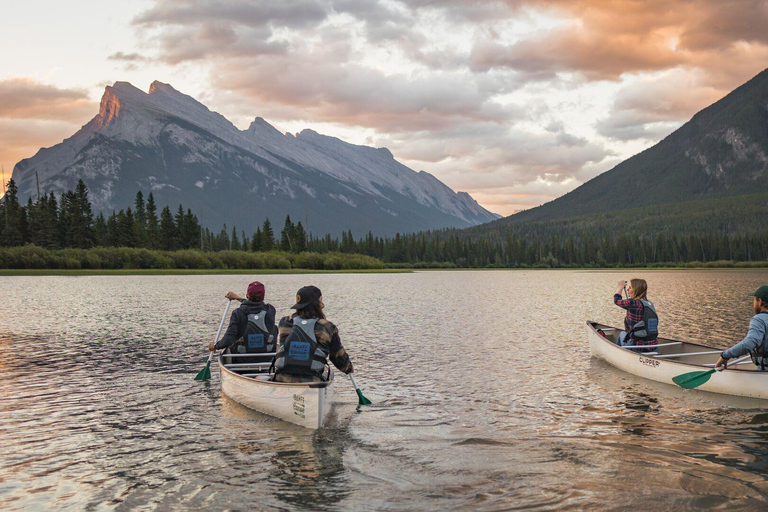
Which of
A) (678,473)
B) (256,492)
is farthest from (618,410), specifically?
(256,492)

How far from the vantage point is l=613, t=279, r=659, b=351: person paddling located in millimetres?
23812

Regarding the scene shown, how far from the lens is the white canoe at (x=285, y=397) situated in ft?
50.8

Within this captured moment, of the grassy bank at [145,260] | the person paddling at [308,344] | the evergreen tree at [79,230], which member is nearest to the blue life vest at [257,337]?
the person paddling at [308,344]

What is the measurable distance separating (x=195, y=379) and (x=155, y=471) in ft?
34.1

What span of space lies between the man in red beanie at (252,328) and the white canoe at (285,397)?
1.38 meters

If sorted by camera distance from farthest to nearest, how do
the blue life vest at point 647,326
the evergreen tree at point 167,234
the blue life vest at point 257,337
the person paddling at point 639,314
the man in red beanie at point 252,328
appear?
the evergreen tree at point 167,234
the blue life vest at point 647,326
the person paddling at point 639,314
the blue life vest at point 257,337
the man in red beanie at point 252,328

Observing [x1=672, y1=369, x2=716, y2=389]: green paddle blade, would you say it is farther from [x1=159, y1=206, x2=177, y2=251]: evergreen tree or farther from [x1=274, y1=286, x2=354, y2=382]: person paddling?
[x1=159, y1=206, x2=177, y2=251]: evergreen tree

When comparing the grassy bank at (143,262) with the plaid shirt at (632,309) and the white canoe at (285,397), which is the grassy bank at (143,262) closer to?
the white canoe at (285,397)

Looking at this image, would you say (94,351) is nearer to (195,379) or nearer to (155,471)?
(195,379)

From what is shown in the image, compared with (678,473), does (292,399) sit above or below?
above

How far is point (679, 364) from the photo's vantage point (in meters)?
21.4

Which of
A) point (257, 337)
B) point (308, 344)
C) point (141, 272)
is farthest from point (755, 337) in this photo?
point (141, 272)

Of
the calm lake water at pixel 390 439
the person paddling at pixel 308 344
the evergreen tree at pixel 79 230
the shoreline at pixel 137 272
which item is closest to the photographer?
the calm lake water at pixel 390 439

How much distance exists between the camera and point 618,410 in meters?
18.6
